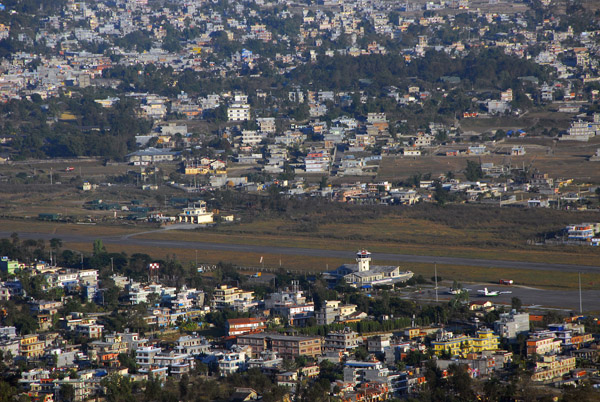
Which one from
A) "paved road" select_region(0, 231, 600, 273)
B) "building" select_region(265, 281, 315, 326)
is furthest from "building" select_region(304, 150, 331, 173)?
"building" select_region(265, 281, 315, 326)

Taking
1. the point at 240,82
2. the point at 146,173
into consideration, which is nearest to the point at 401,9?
the point at 240,82

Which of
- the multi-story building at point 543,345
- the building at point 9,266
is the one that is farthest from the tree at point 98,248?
the multi-story building at point 543,345

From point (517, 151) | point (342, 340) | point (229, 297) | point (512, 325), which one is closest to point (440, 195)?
point (517, 151)

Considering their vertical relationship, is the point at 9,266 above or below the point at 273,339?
above

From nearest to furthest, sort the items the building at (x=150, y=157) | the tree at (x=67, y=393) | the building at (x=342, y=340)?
the tree at (x=67, y=393) < the building at (x=342, y=340) < the building at (x=150, y=157)

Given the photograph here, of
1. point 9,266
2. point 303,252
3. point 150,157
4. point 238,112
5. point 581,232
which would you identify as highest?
point 238,112

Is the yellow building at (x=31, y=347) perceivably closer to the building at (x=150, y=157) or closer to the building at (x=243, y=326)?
the building at (x=243, y=326)

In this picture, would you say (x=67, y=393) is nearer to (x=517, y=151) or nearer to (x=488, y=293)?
(x=488, y=293)
